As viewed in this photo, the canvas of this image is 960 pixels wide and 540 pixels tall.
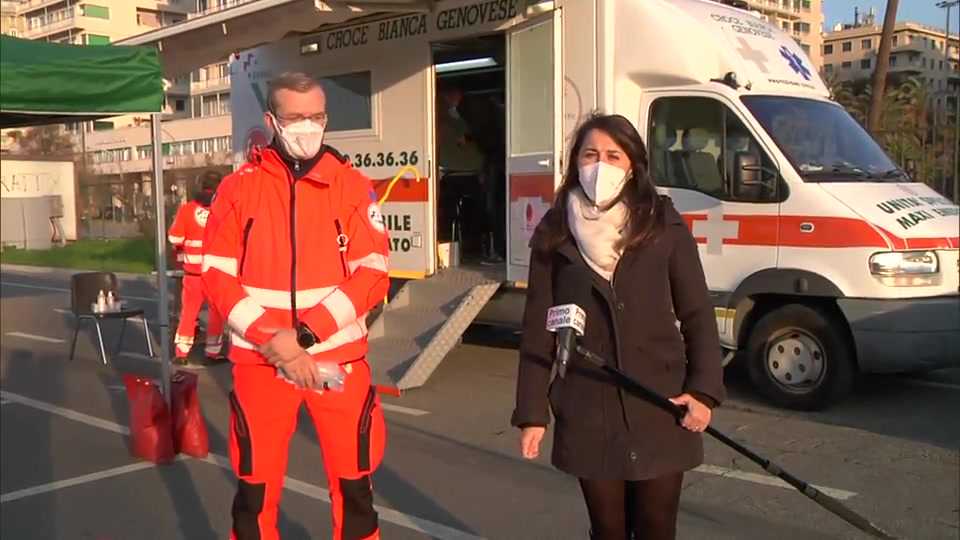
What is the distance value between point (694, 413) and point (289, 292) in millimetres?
1429

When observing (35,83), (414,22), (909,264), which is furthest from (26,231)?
(909,264)

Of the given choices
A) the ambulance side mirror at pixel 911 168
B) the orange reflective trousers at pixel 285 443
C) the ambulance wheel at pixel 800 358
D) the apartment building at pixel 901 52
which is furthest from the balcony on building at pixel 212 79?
the orange reflective trousers at pixel 285 443

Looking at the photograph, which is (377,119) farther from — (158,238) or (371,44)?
(158,238)

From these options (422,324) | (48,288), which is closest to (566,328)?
(422,324)

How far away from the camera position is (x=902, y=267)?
697 cm

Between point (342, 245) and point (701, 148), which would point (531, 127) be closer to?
point (701, 148)

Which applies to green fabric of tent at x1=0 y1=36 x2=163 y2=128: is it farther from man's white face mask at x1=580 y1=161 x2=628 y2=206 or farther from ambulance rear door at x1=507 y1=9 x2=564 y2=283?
man's white face mask at x1=580 y1=161 x2=628 y2=206

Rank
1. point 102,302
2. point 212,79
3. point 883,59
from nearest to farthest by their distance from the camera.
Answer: point 883,59 < point 102,302 < point 212,79

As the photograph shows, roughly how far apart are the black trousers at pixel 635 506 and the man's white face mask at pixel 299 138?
1454mm

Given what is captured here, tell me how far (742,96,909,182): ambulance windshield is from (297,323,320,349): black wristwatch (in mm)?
5095

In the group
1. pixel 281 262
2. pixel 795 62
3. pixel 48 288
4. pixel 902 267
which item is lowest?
pixel 48 288

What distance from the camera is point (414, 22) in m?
9.52

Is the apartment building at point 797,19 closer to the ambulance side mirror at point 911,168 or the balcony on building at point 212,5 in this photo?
the ambulance side mirror at point 911,168

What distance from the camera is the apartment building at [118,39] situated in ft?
24.6
